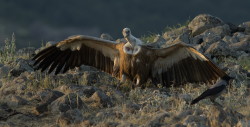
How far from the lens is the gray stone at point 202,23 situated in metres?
16.7

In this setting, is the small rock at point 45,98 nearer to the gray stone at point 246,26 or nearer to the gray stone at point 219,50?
the gray stone at point 219,50

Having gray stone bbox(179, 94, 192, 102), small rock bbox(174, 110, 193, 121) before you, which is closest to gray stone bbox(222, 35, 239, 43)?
gray stone bbox(179, 94, 192, 102)

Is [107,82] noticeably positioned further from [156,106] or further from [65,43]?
[156,106]

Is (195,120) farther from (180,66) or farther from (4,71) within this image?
(4,71)

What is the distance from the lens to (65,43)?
11.6 metres

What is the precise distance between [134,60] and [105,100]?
165cm

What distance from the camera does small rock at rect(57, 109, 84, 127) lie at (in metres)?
8.03

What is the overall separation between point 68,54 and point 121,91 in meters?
1.52

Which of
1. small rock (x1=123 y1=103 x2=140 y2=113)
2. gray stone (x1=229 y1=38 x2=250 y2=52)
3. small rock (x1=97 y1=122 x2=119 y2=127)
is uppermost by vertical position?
gray stone (x1=229 y1=38 x2=250 y2=52)

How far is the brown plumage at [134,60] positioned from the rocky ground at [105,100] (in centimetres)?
20

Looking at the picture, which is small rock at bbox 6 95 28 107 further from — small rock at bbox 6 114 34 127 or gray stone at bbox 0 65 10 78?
gray stone at bbox 0 65 10 78

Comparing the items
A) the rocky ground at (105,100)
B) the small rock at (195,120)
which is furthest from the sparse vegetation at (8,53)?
the small rock at (195,120)

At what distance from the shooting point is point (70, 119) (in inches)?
319

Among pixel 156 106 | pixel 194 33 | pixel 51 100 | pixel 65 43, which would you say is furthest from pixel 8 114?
pixel 194 33
